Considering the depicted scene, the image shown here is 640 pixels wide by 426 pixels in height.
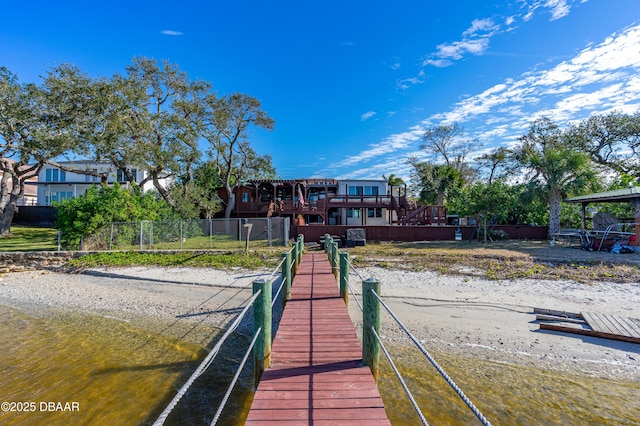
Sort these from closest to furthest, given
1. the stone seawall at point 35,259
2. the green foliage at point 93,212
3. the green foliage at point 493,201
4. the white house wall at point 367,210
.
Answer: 1. the stone seawall at point 35,259
2. the green foliage at point 93,212
3. the green foliage at point 493,201
4. the white house wall at point 367,210

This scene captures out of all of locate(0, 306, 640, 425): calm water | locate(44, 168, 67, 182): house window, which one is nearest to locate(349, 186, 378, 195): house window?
locate(0, 306, 640, 425): calm water

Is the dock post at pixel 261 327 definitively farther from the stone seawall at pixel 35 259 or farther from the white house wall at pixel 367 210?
the white house wall at pixel 367 210

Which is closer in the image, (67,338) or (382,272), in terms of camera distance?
(67,338)

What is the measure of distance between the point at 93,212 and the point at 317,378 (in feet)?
64.0

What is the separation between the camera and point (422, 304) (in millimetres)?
9117

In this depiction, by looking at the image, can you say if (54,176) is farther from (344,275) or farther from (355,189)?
(344,275)

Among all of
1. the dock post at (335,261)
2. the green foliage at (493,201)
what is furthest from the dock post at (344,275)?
the green foliage at (493,201)

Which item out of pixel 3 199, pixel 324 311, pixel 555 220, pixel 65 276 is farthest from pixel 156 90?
pixel 555 220

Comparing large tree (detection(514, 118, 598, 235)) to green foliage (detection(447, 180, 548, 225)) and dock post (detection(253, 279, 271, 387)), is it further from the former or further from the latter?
dock post (detection(253, 279, 271, 387))

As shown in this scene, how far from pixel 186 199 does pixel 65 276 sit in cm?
1275

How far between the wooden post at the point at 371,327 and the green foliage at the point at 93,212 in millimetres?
18928

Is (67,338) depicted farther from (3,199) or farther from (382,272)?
(3,199)

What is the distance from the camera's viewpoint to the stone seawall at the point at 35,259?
16219 millimetres

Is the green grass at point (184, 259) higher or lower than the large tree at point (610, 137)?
lower
